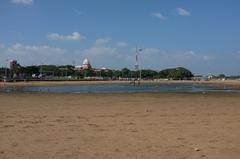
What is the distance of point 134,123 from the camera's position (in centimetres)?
1538

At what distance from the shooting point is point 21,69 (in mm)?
190375

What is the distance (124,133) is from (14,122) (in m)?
5.04

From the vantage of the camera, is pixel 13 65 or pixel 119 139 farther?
pixel 13 65

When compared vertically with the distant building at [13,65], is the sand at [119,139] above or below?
below

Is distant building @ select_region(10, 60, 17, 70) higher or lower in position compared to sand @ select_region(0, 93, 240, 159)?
higher

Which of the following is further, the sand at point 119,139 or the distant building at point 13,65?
the distant building at point 13,65

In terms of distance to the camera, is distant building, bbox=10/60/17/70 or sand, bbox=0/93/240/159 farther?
distant building, bbox=10/60/17/70

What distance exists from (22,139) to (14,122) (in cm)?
448

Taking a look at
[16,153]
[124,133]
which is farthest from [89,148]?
[124,133]

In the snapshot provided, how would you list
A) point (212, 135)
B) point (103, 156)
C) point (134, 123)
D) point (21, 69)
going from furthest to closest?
point (21, 69) < point (134, 123) < point (212, 135) < point (103, 156)

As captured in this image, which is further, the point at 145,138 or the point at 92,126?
the point at 92,126

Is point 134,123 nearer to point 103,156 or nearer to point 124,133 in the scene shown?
point 124,133

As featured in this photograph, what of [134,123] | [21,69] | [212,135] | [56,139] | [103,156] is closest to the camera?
[103,156]

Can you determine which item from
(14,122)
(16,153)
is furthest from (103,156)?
(14,122)
